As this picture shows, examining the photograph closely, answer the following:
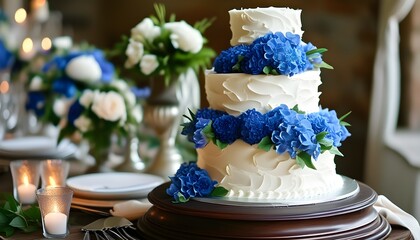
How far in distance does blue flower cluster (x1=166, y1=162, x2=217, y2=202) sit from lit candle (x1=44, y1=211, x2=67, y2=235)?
0.29 metres

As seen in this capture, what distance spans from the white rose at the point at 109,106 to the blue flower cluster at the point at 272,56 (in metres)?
0.89

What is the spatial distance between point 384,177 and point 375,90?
44 centimetres

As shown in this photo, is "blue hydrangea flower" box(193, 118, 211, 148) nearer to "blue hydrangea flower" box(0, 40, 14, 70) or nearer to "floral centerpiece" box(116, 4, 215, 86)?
"floral centerpiece" box(116, 4, 215, 86)

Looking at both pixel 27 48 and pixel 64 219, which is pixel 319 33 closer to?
pixel 27 48

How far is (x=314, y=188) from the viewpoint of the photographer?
179cm

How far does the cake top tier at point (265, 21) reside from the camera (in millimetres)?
1834

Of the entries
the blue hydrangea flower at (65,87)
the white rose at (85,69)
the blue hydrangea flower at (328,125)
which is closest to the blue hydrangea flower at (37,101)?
the blue hydrangea flower at (65,87)

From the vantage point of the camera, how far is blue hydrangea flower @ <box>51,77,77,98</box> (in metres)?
2.96

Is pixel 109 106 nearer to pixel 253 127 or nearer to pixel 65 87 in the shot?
pixel 65 87

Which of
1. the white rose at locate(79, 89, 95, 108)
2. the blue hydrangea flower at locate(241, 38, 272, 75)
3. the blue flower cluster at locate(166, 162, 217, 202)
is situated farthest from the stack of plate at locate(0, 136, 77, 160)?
the blue hydrangea flower at locate(241, 38, 272, 75)

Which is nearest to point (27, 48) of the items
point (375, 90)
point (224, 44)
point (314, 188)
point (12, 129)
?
point (12, 129)

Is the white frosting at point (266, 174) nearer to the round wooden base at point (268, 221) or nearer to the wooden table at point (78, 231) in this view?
the round wooden base at point (268, 221)

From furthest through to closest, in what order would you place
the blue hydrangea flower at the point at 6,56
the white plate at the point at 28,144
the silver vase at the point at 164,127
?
the blue hydrangea flower at the point at 6,56
the white plate at the point at 28,144
the silver vase at the point at 164,127

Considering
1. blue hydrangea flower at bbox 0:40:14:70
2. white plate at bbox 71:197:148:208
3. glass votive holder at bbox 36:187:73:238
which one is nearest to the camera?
glass votive holder at bbox 36:187:73:238
